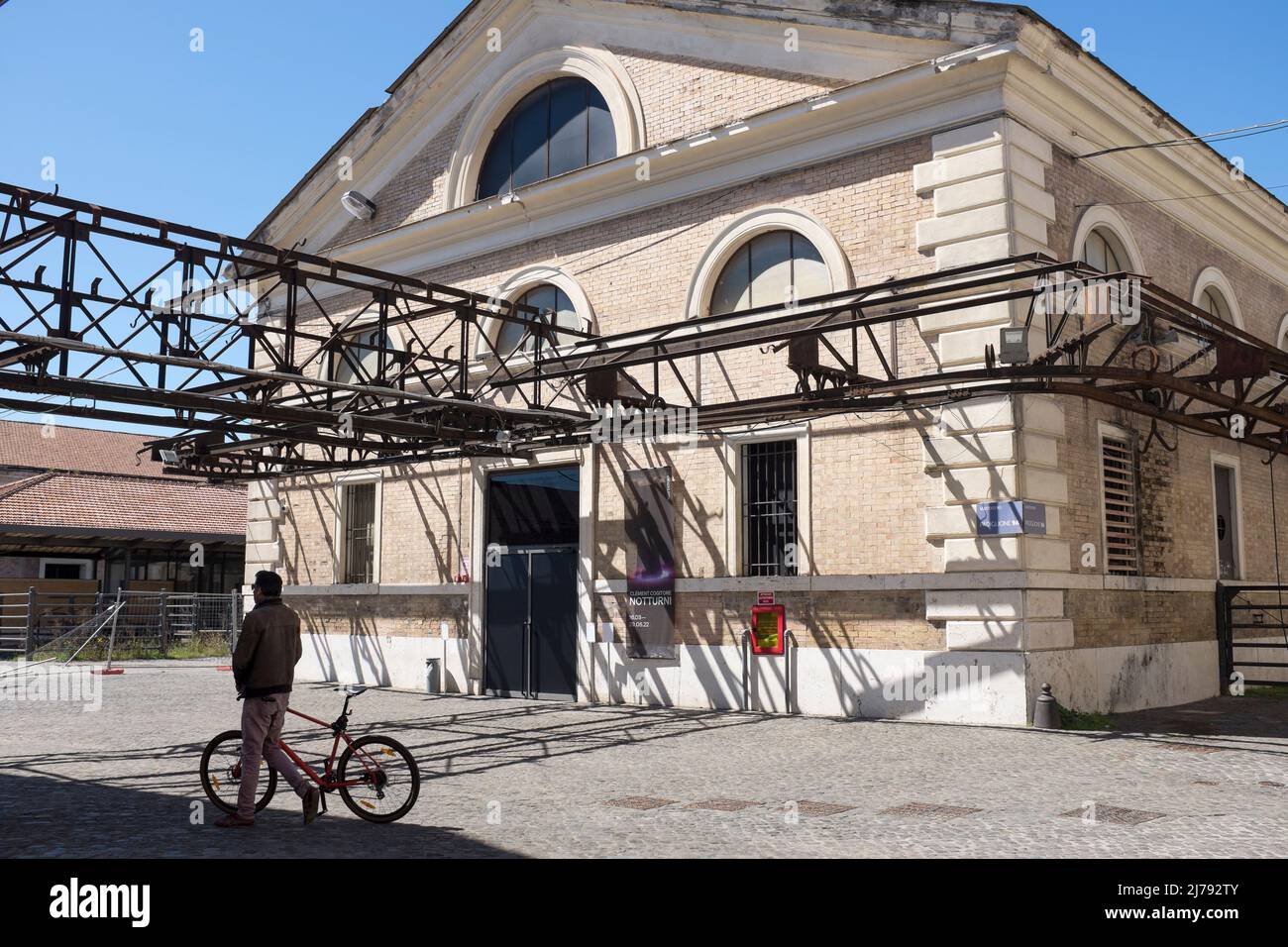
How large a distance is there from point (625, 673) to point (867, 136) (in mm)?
8219

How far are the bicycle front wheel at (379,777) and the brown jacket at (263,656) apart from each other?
0.73m

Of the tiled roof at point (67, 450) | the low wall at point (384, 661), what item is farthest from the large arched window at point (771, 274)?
the tiled roof at point (67, 450)

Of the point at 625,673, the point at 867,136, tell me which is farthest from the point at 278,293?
the point at 867,136

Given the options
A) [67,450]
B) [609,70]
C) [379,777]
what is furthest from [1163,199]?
[67,450]

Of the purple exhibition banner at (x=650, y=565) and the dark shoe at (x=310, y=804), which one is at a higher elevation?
the purple exhibition banner at (x=650, y=565)

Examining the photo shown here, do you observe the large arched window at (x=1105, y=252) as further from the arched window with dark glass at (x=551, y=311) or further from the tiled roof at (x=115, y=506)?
the tiled roof at (x=115, y=506)

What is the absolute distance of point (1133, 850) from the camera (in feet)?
23.4

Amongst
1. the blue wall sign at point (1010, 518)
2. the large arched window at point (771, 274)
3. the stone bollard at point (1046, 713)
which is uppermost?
the large arched window at point (771, 274)

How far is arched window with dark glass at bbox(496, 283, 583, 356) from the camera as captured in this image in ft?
60.5

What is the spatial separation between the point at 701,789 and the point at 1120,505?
8799 mm

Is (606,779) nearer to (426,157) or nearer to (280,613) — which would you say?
(280,613)

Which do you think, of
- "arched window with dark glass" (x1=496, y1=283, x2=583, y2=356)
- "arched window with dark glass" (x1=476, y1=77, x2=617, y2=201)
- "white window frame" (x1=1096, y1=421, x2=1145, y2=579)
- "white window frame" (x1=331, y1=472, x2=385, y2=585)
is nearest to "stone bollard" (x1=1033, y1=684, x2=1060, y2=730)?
"white window frame" (x1=1096, y1=421, x2=1145, y2=579)

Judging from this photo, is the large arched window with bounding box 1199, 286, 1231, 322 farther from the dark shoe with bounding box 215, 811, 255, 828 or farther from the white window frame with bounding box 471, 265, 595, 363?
the dark shoe with bounding box 215, 811, 255, 828

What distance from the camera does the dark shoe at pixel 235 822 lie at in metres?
7.91
